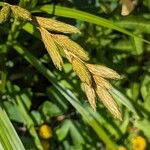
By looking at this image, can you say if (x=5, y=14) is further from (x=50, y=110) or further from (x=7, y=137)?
(x=50, y=110)

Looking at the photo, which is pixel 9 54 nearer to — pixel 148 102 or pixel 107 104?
pixel 148 102

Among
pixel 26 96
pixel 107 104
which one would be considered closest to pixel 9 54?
pixel 26 96

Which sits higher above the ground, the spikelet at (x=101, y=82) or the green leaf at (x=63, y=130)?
the spikelet at (x=101, y=82)

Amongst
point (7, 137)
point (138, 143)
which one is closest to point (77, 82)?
point (138, 143)

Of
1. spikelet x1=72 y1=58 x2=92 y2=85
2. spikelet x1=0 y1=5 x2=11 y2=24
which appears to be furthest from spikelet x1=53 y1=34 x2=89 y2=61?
spikelet x1=0 y1=5 x2=11 y2=24

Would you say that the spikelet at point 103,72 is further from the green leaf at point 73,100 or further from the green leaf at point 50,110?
the green leaf at point 50,110

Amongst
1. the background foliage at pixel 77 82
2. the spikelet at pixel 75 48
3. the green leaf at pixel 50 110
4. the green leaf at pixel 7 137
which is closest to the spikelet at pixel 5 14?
the spikelet at pixel 75 48

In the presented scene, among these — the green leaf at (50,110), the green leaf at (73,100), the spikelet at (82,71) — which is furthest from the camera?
the green leaf at (50,110)

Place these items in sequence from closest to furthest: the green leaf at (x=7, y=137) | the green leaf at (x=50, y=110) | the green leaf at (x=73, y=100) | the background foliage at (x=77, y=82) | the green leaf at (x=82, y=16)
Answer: the green leaf at (x=7, y=137), the green leaf at (x=82, y=16), the green leaf at (x=73, y=100), the background foliage at (x=77, y=82), the green leaf at (x=50, y=110)
